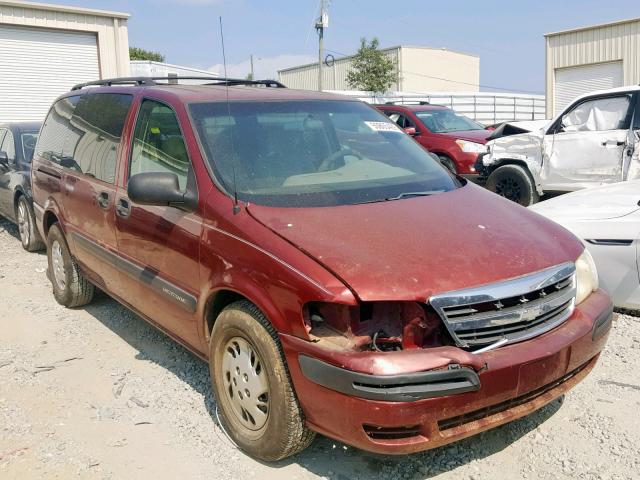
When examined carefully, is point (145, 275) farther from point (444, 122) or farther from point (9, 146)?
point (444, 122)

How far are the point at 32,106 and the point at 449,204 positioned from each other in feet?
59.2

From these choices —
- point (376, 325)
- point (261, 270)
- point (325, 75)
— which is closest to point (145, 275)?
point (261, 270)

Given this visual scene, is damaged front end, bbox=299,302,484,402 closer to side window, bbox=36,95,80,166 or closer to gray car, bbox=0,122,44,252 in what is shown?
side window, bbox=36,95,80,166

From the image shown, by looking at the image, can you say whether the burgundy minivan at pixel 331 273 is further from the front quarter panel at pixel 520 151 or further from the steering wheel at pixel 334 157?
the front quarter panel at pixel 520 151

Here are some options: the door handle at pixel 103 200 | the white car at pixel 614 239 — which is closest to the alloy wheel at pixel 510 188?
the white car at pixel 614 239

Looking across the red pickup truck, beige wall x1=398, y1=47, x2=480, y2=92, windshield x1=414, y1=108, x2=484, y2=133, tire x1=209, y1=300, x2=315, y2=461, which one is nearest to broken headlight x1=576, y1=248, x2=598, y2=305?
tire x1=209, y1=300, x2=315, y2=461

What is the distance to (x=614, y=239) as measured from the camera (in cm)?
462

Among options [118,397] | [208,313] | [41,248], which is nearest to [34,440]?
[118,397]

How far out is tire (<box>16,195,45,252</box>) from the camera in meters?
7.68

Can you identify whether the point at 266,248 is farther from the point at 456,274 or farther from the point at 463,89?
the point at 463,89

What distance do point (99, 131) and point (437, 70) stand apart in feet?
177

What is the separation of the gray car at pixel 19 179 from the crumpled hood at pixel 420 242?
5.53m

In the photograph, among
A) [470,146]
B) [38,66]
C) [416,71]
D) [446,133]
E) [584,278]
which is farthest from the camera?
[416,71]

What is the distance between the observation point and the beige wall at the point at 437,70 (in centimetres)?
5195
